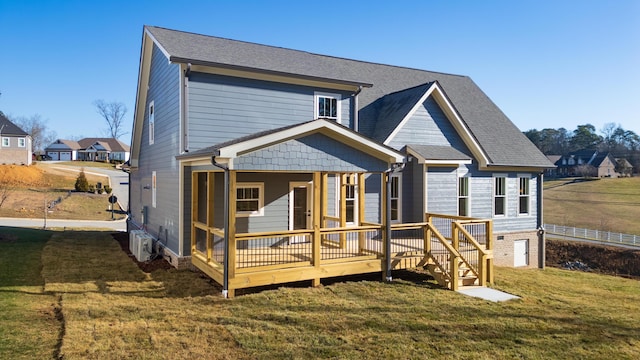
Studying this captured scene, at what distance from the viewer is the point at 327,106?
13.3m

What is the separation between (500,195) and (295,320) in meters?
12.4

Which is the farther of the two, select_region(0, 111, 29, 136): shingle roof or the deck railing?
select_region(0, 111, 29, 136): shingle roof

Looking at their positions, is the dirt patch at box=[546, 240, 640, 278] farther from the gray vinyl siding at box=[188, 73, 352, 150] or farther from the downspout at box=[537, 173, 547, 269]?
the gray vinyl siding at box=[188, 73, 352, 150]

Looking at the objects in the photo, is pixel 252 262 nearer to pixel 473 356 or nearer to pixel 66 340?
pixel 66 340

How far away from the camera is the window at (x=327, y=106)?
1304 centimetres

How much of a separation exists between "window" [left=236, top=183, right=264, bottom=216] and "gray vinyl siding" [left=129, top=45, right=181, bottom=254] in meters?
1.72

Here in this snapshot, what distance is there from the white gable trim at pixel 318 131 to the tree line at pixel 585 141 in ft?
315

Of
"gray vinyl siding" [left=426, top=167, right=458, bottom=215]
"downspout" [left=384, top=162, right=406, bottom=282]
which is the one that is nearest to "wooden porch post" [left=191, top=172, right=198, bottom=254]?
"downspout" [left=384, top=162, right=406, bottom=282]

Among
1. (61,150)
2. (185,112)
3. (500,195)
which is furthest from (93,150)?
(500,195)

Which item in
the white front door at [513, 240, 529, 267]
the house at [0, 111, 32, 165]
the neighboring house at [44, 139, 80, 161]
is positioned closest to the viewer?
the white front door at [513, 240, 529, 267]

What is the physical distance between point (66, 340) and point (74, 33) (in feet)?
79.1

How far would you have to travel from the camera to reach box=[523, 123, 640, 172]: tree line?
9058 cm

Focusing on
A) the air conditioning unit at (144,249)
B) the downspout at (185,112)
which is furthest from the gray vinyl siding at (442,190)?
the air conditioning unit at (144,249)

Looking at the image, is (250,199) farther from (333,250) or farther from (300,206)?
(333,250)
